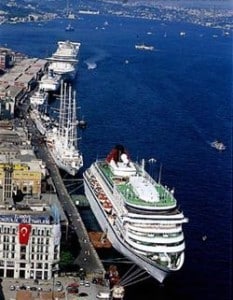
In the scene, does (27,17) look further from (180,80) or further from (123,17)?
(180,80)

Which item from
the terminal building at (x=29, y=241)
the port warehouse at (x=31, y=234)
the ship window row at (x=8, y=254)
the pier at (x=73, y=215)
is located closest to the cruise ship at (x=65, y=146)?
the pier at (x=73, y=215)

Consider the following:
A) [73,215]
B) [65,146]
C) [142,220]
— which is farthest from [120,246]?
[65,146]

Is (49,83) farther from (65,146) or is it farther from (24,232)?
(24,232)

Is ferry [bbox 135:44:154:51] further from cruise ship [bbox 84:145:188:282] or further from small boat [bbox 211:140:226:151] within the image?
cruise ship [bbox 84:145:188:282]

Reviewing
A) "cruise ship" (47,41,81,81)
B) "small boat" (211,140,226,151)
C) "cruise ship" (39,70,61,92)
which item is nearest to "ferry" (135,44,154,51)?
"cruise ship" (47,41,81,81)

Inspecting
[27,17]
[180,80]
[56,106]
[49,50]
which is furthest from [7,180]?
[27,17]

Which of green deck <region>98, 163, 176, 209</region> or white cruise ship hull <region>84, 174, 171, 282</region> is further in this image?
green deck <region>98, 163, 176, 209</region>

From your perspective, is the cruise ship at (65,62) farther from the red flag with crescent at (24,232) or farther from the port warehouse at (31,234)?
the red flag with crescent at (24,232)
